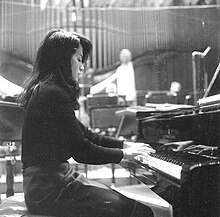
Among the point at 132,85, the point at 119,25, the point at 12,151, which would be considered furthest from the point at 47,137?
the point at 119,25

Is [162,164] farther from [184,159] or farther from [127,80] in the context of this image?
[127,80]

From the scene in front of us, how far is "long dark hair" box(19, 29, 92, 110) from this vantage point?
147 cm

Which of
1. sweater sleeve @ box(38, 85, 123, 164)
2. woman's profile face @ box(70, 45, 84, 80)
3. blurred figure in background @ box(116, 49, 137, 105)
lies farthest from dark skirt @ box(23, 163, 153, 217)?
blurred figure in background @ box(116, 49, 137, 105)

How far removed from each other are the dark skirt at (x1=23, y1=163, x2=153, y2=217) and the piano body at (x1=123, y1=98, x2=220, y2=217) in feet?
0.62

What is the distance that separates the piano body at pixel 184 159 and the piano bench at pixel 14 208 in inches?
19.6

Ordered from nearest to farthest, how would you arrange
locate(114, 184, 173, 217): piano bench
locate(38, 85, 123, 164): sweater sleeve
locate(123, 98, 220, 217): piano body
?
locate(123, 98, 220, 217): piano body < locate(38, 85, 123, 164): sweater sleeve < locate(114, 184, 173, 217): piano bench

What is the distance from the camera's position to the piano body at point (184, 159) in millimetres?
1177

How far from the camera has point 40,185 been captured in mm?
1438

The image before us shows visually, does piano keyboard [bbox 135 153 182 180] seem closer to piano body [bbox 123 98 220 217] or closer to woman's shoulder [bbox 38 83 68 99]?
piano body [bbox 123 98 220 217]

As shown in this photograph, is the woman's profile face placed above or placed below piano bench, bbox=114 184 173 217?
above

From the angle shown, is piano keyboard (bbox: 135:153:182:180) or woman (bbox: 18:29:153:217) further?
woman (bbox: 18:29:153:217)

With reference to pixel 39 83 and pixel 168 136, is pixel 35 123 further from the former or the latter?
pixel 168 136

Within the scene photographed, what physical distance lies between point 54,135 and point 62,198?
0.81 feet

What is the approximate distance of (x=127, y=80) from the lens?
321 cm
